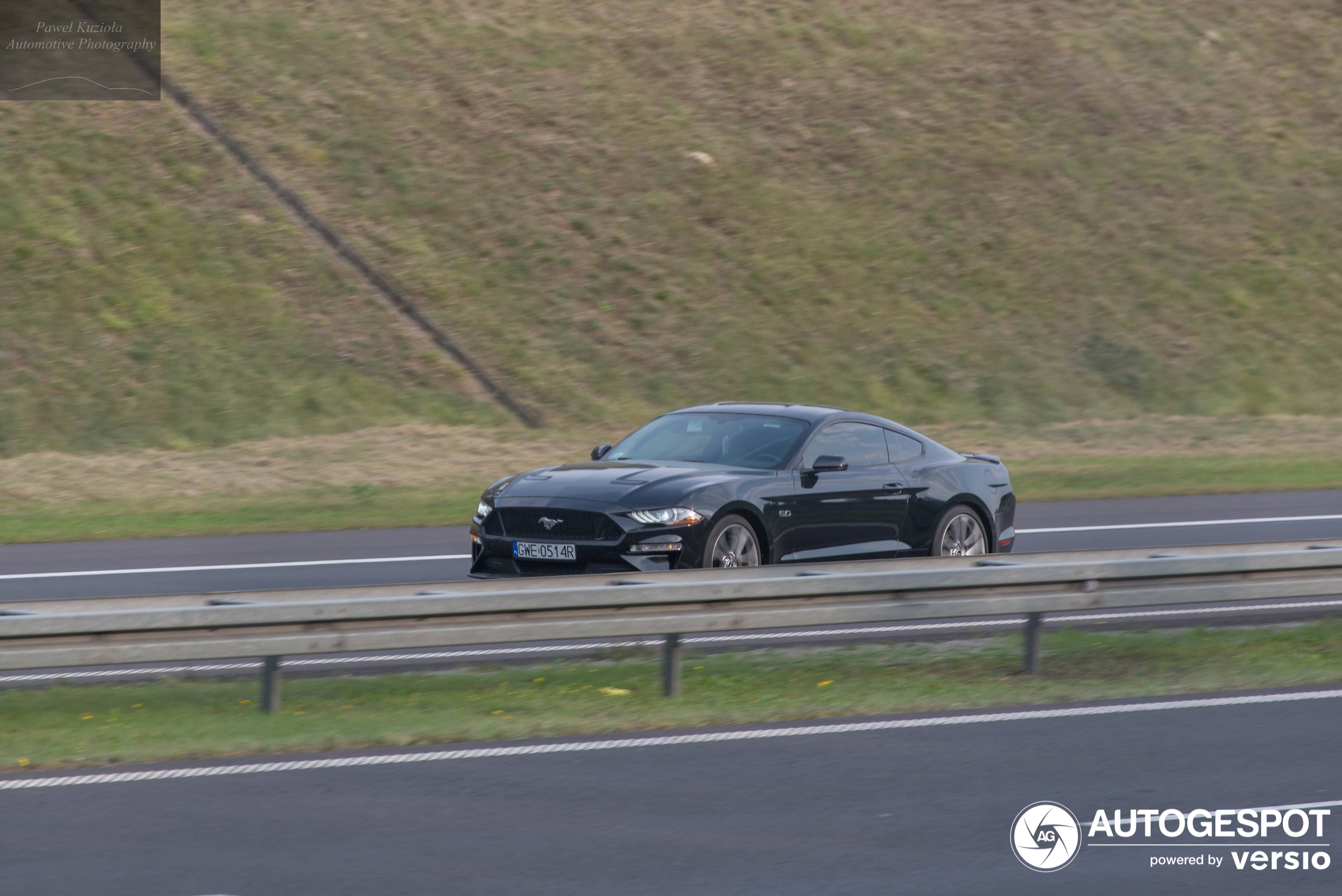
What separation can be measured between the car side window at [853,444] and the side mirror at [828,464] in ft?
0.71

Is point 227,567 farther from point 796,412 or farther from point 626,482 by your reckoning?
point 796,412

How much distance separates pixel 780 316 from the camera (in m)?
30.5

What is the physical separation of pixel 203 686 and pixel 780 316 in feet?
73.5

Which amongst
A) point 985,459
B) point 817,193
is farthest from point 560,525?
point 817,193

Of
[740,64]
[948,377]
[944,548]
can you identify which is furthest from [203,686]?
[740,64]

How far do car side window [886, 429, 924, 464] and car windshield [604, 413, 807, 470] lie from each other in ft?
2.75

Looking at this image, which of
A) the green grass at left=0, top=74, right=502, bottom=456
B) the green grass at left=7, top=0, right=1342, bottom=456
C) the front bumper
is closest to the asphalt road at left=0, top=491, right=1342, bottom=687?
the front bumper

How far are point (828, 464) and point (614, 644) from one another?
227 centimetres

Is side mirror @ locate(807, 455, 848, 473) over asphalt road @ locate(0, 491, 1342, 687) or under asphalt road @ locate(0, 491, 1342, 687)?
over

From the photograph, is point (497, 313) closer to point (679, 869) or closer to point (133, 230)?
point (133, 230)

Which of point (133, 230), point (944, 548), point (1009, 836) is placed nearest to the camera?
point (1009, 836)

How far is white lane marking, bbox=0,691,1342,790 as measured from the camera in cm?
677

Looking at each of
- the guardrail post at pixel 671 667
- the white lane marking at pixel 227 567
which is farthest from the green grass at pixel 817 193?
the guardrail post at pixel 671 667

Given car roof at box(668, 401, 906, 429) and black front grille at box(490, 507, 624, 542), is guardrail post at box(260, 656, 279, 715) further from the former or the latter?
car roof at box(668, 401, 906, 429)
